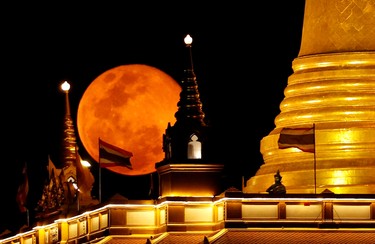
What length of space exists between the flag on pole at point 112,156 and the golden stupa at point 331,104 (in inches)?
204

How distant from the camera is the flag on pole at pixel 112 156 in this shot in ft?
290

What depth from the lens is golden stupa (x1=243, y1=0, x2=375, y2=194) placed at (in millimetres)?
88062

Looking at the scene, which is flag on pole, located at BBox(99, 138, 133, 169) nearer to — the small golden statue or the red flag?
the small golden statue

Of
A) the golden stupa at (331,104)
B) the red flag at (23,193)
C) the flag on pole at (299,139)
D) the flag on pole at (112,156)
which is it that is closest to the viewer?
the flag on pole at (299,139)

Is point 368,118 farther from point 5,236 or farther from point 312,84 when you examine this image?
point 5,236

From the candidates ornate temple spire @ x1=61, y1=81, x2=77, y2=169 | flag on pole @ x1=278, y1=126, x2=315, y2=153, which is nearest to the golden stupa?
flag on pole @ x1=278, y1=126, x2=315, y2=153

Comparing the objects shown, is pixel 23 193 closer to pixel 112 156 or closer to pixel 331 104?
pixel 112 156

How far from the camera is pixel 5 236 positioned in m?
98.9

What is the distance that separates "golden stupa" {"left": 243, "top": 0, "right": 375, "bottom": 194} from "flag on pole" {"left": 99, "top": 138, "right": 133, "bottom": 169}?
519 cm

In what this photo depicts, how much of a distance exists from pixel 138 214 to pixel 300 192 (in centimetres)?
626

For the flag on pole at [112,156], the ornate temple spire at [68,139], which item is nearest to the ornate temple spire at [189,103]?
the flag on pole at [112,156]

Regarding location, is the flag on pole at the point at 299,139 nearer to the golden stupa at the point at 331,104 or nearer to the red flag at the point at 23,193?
the golden stupa at the point at 331,104

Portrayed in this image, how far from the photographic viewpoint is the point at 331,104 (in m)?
89.9

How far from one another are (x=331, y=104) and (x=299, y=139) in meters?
4.02
